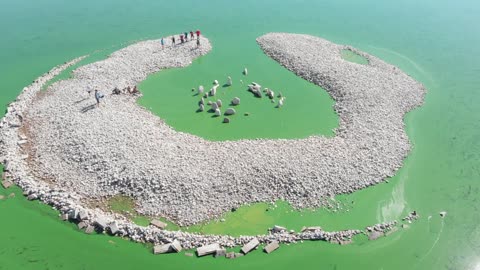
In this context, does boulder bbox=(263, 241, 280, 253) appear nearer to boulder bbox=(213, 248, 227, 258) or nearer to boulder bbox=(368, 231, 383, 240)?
boulder bbox=(213, 248, 227, 258)

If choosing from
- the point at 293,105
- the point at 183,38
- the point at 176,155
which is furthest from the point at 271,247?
the point at 183,38

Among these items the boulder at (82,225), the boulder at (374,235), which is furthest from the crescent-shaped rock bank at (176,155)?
the boulder at (374,235)

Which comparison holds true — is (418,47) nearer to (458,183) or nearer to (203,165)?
(458,183)

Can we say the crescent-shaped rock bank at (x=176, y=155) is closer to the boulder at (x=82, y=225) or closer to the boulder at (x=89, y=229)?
the boulder at (x=82, y=225)

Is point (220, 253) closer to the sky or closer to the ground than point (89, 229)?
closer to the ground

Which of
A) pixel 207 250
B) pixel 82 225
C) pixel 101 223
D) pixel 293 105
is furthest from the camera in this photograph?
pixel 293 105

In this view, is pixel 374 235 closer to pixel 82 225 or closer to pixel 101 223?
pixel 101 223

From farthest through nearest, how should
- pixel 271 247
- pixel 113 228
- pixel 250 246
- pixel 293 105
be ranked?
pixel 293 105
pixel 113 228
pixel 271 247
pixel 250 246

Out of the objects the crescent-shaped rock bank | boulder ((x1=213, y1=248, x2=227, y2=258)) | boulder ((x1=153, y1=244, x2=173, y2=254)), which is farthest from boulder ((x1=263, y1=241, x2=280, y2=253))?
boulder ((x1=153, y1=244, x2=173, y2=254))
